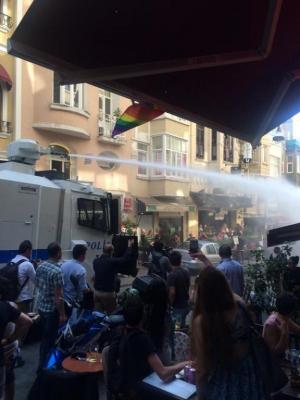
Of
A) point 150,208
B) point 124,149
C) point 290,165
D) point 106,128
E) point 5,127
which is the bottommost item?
point 150,208

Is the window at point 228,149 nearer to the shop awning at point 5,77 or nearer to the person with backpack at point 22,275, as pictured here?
the shop awning at point 5,77

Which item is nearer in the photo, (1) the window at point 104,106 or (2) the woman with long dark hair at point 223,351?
(2) the woman with long dark hair at point 223,351

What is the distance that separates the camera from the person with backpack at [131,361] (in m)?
3.16

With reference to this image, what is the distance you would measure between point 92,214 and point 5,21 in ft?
38.2

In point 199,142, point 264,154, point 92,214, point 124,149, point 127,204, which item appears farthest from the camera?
point 264,154

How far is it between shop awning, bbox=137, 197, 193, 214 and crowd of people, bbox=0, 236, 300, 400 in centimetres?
1702

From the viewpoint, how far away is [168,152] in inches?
1044

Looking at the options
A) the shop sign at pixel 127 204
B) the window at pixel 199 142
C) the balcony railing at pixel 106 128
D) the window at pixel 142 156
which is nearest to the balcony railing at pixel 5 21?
the balcony railing at pixel 106 128

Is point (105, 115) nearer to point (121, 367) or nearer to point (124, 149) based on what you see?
point (124, 149)

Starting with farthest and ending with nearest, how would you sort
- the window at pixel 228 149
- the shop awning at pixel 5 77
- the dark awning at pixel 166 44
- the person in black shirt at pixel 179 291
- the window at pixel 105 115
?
the window at pixel 228 149
the window at pixel 105 115
the shop awning at pixel 5 77
the person in black shirt at pixel 179 291
the dark awning at pixel 166 44

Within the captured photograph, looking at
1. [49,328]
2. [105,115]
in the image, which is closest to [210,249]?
[105,115]

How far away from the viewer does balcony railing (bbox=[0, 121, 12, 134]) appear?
57.4 ft

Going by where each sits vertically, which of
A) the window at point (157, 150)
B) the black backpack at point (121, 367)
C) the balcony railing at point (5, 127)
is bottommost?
the black backpack at point (121, 367)

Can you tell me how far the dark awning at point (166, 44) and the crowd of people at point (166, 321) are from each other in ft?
6.35
